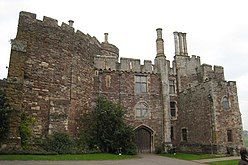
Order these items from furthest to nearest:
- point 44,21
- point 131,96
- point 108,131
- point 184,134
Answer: point 184,134 → point 131,96 → point 108,131 → point 44,21

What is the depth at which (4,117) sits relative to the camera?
15.4 meters

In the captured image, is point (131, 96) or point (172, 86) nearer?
point (131, 96)

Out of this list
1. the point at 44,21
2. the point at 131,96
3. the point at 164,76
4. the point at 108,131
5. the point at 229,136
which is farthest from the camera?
the point at 164,76

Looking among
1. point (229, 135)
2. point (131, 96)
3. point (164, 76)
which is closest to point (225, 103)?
point (229, 135)

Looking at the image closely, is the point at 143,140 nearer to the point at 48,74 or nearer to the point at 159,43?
the point at 159,43

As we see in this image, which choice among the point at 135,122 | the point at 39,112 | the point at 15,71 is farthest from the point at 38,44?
the point at 135,122

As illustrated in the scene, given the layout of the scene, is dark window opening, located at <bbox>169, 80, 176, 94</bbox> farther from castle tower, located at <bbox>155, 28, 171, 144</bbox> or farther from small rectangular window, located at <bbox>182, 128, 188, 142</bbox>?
small rectangular window, located at <bbox>182, 128, 188, 142</bbox>

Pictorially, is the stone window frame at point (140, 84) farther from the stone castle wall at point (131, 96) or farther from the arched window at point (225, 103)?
the arched window at point (225, 103)

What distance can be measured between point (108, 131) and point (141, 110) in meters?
6.17

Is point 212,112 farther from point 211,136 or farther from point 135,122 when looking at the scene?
point 135,122

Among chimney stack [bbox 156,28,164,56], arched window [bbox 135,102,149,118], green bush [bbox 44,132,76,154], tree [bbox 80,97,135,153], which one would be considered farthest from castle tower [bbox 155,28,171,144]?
green bush [bbox 44,132,76,154]

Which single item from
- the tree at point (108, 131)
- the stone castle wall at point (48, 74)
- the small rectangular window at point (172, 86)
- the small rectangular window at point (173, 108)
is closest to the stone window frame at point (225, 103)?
the small rectangular window at point (173, 108)

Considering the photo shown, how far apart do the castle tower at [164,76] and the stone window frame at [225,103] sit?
18.0ft

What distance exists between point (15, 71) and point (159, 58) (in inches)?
606
